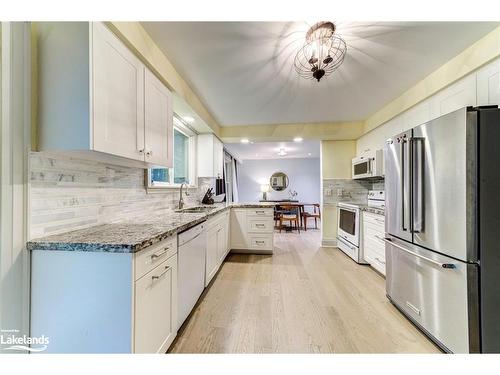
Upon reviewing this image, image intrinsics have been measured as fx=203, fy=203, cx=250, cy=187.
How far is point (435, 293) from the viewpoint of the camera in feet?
4.91

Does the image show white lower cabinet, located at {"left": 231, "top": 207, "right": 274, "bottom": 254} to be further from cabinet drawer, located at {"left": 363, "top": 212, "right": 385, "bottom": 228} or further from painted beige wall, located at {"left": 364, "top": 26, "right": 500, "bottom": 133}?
painted beige wall, located at {"left": 364, "top": 26, "right": 500, "bottom": 133}

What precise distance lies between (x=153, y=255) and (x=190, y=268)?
2.23 feet

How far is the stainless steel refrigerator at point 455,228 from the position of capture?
4.17ft

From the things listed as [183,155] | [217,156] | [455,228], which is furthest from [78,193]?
[217,156]

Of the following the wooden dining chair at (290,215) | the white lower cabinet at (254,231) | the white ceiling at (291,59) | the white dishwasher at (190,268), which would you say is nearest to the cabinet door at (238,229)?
the white lower cabinet at (254,231)

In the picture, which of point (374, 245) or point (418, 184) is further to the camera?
point (374, 245)

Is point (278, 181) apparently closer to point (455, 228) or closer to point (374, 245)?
point (374, 245)

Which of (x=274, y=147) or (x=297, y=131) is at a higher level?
(x=274, y=147)

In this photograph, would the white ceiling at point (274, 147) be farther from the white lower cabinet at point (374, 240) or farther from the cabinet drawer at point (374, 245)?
the cabinet drawer at point (374, 245)

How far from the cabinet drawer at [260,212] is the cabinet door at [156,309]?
222cm

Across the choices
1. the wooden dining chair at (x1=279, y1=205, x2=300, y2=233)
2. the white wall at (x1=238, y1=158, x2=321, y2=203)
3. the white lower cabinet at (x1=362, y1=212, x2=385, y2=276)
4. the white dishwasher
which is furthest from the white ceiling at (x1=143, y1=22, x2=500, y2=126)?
the white wall at (x1=238, y1=158, x2=321, y2=203)

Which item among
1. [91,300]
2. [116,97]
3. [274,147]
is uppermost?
[274,147]

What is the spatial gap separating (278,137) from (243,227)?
1888 mm
